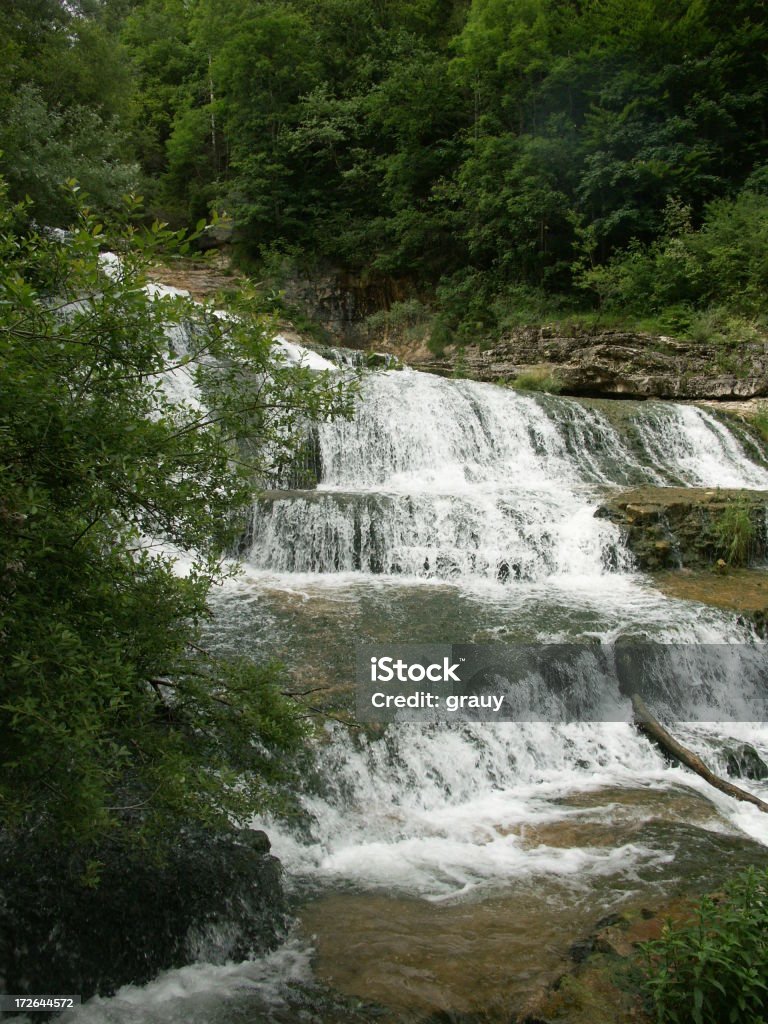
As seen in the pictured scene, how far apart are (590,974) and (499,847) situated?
165cm

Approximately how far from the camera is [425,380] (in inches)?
546

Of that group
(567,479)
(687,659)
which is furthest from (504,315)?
(687,659)

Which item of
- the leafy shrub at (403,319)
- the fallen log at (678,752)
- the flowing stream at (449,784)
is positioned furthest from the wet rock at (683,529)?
the leafy shrub at (403,319)

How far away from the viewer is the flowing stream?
3.30m

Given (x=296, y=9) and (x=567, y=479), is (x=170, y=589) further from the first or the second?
(x=296, y=9)

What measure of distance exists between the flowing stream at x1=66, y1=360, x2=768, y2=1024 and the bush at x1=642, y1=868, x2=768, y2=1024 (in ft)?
2.26

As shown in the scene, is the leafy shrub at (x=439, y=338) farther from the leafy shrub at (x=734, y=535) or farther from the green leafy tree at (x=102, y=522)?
the green leafy tree at (x=102, y=522)

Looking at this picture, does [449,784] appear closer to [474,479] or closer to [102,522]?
[102,522]

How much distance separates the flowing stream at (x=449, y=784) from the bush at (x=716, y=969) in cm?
69

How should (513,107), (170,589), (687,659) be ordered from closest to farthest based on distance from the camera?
1. (170,589)
2. (687,659)
3. (513,107)

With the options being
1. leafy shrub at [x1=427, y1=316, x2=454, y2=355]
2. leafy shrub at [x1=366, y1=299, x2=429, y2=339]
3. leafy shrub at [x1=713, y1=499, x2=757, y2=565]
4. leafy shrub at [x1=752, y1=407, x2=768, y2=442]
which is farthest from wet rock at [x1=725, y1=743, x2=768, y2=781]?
leafy shrub at [x1=366, y1=299, x2=429, y2=339]

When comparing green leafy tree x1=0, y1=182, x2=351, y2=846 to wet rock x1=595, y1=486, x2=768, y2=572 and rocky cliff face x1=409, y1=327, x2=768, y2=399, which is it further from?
rocky cliff face x1=409, y1=327, x2=768, y2=399

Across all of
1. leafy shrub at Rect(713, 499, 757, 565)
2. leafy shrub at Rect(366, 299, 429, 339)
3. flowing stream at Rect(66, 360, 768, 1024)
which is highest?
leafy shrub at Rect(366, 299, 429, 339)

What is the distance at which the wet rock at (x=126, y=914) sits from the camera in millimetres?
3061
